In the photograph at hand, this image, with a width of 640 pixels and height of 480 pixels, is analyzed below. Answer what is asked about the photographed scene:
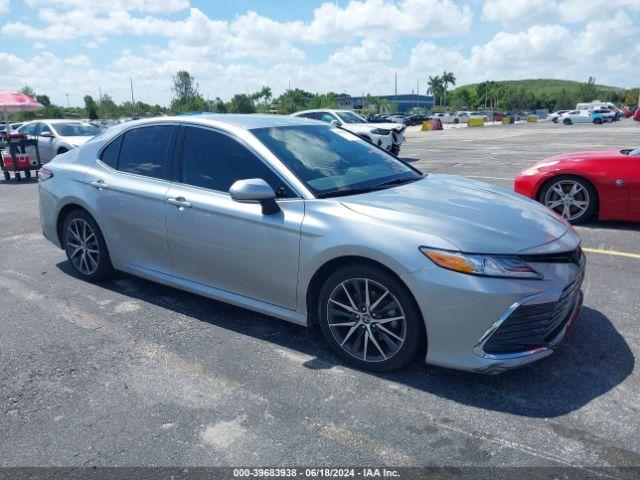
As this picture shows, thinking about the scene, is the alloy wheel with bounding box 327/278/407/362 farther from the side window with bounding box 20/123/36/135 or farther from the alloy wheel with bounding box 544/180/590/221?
the side window with bounding box 20/123/36/135

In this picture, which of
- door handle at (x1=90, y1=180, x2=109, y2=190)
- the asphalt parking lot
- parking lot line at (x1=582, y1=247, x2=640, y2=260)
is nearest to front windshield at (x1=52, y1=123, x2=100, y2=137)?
door handle at (x1=90, y1=180, x2=109, y2=190)

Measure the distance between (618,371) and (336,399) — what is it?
5.83ft

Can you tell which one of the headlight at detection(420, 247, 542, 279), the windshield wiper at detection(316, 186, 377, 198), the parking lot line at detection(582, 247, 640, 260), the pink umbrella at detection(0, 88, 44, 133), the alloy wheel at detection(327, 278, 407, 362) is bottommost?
the parking lot line at detection(582, 247, 640, 260)

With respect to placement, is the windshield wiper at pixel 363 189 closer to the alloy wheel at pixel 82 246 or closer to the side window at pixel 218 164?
the side window at pixel 218 164

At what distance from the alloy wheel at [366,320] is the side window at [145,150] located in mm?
1955

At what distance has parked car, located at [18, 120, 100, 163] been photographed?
14.4m

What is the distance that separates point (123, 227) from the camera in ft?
14.9

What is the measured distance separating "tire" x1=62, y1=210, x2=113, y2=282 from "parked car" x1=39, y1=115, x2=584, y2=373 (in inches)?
0.8

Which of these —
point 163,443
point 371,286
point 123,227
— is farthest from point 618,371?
point 123,227

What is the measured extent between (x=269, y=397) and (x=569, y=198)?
536 cm

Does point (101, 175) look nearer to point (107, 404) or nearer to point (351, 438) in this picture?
point (107, 404)

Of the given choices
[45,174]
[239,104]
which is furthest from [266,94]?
[45,174]

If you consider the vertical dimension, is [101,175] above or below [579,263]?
above

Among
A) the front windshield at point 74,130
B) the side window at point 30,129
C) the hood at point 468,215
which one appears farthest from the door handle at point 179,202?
the side window at point 30,129
